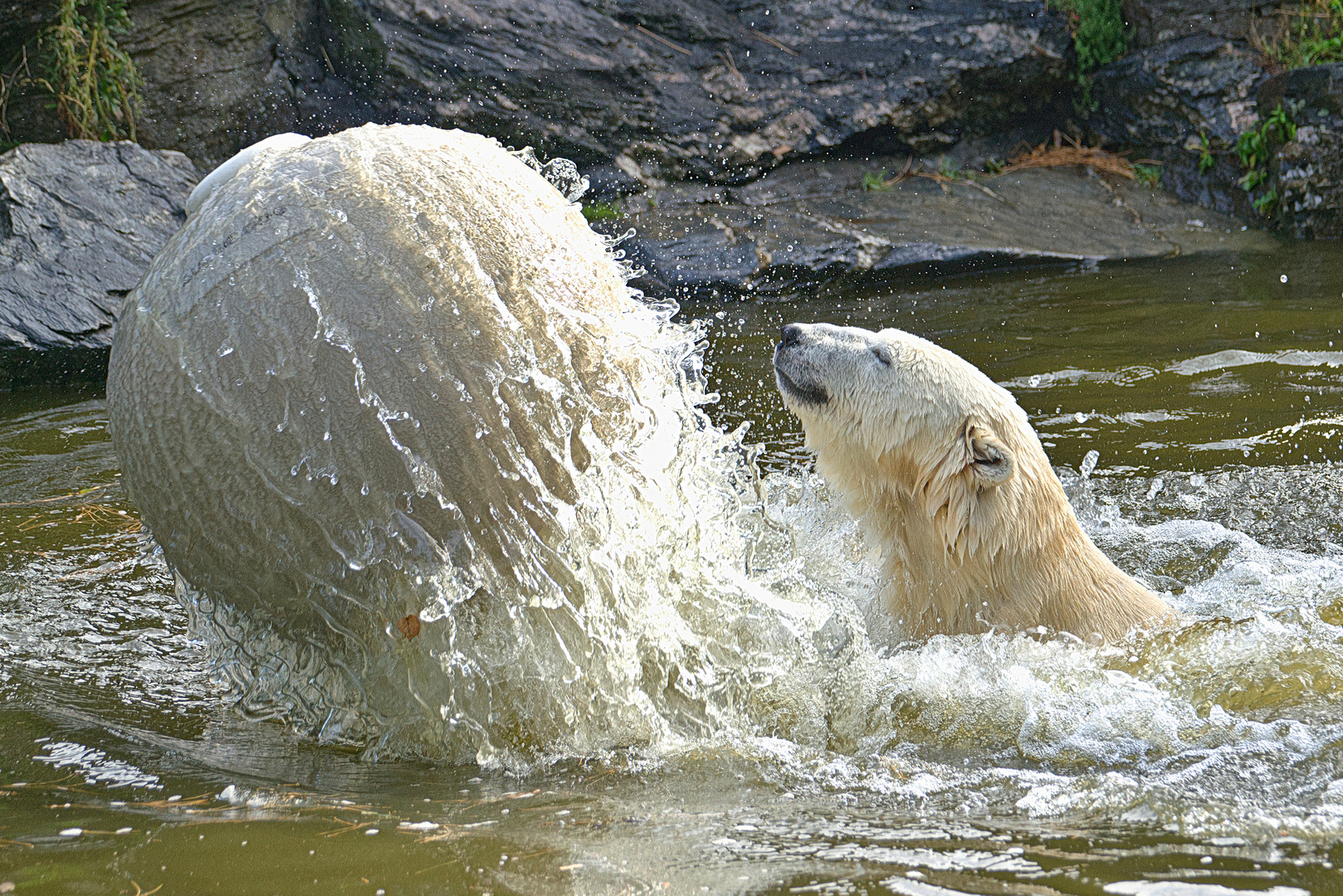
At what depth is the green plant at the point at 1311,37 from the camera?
32.8 feet

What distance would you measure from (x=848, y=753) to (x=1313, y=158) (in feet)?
27.9

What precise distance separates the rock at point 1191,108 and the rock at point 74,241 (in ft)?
26.5

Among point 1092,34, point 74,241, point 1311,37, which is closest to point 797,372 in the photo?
point 74,241

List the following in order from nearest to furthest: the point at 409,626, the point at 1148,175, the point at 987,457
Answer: the point at 409,626 < the point at 987,457 < the point at 1148,175

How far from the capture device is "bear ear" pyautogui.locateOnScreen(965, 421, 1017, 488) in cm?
338

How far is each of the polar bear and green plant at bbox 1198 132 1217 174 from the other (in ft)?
25.4

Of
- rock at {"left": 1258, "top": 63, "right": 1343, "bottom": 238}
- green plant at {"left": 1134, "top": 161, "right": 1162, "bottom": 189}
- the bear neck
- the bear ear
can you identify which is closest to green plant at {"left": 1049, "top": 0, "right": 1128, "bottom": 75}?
Result: green plant at {"left": 1134, "top": 161, "right": 1162, "bottom": 189}

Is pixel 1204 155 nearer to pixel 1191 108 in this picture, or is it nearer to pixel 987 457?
pixel 1191 108

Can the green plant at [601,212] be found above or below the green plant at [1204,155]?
below

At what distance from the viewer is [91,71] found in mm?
8453

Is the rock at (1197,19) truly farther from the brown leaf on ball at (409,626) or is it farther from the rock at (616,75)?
the brown leaf on ball at (409,626)

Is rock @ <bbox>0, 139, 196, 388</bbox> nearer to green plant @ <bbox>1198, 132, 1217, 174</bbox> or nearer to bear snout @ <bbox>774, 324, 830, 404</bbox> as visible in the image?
bear snout @ <bbox>774, 324, 830, 404</bbox>

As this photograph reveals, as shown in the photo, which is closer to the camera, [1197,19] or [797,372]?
[797,372]

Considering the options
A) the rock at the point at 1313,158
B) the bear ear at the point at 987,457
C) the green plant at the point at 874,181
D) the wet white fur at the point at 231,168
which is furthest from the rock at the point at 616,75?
the wet white fur at the point at 231,168
